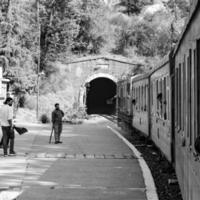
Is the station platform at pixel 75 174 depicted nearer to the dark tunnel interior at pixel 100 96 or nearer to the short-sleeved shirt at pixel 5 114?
the short-sleeved shirt at pixel 5 114

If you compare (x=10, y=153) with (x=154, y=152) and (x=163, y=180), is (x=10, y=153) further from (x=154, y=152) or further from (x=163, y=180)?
(x=163, y=180)

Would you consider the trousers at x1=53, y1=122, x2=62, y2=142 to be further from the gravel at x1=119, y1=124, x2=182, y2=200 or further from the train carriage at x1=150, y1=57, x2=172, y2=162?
the train carriage at x1=150, y1=57, x2=172, y2=162

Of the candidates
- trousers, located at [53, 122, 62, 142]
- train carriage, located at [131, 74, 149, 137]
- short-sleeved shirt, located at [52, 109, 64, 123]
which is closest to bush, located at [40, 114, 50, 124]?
train carriage, located at [131, 74, 149, 137]

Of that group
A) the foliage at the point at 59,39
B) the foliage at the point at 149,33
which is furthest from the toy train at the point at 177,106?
the foliage at the point at 149,33

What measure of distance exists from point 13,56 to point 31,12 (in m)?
8.34

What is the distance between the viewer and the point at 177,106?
8805 mm

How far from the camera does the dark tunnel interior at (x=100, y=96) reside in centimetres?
5975

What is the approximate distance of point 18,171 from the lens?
40.3ft

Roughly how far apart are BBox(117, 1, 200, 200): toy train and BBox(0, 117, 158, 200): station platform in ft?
2.84

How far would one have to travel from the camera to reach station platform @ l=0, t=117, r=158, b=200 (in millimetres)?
9398

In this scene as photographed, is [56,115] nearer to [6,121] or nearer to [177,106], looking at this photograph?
[6,121]

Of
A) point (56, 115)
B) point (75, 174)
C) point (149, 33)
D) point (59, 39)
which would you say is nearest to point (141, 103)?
point (56, 115)

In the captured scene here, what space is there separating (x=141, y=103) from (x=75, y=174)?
358 inches

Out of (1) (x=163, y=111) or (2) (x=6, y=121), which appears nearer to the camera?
(1) (x=163, y=111)
